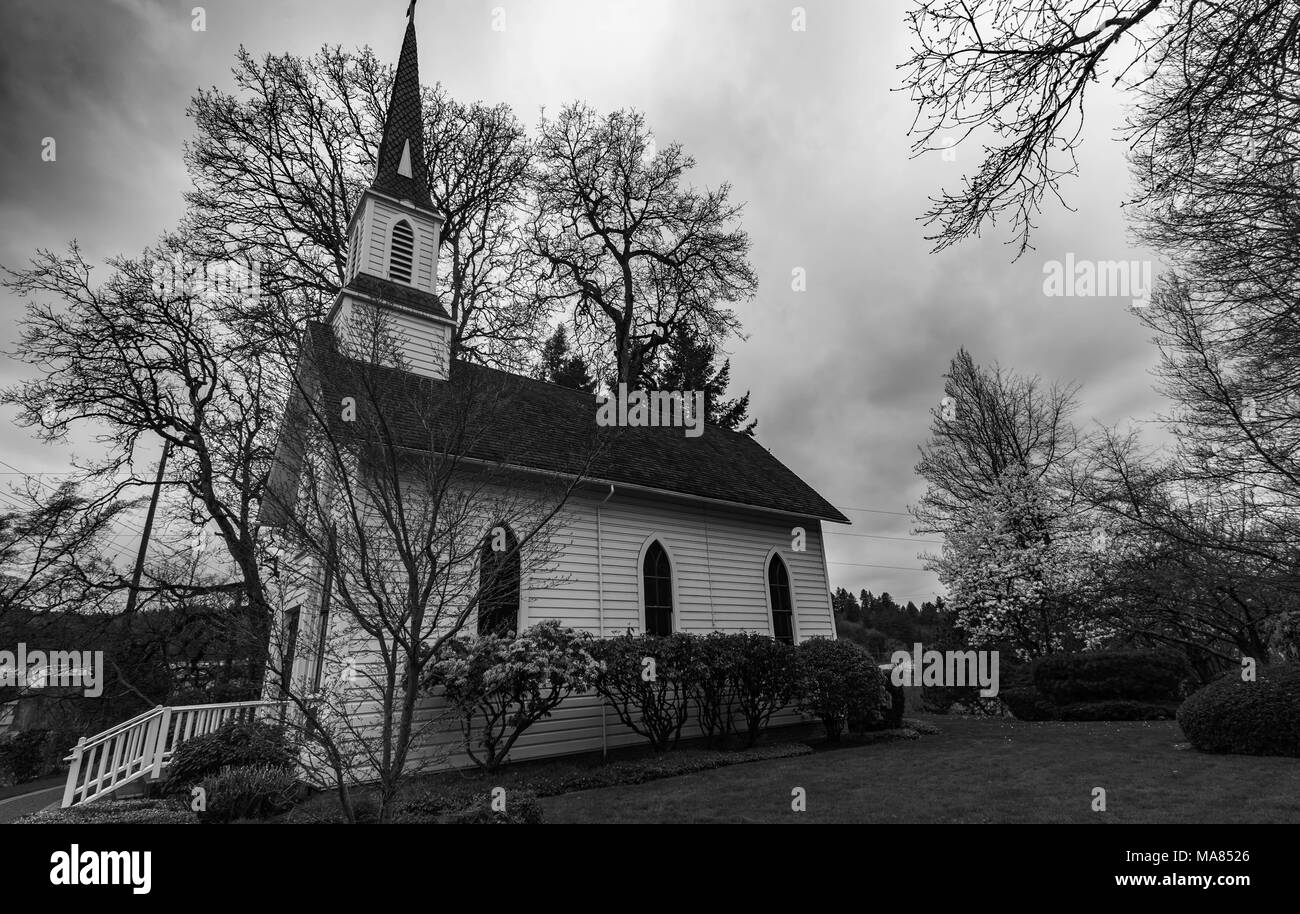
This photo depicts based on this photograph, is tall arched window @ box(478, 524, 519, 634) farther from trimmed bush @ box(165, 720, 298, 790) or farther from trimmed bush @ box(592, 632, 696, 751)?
trimmed bush @ box(165, 720, 298, 790)

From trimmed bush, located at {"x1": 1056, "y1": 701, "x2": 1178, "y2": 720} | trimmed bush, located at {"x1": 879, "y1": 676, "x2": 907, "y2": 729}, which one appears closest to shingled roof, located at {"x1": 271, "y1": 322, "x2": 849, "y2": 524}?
trimmed bush, located at {"x1": 879, "y1": 676, "x2": 907, "y2": 729}

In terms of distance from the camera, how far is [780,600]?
50.6ft

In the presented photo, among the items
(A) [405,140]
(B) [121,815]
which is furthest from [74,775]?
(A) [405,140]

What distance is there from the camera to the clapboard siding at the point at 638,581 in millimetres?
11125

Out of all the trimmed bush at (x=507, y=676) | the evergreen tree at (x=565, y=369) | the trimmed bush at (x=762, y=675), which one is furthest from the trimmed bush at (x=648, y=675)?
the evergreen tree at (x=565, y=369)

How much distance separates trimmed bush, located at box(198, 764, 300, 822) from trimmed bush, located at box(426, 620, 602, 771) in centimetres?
226

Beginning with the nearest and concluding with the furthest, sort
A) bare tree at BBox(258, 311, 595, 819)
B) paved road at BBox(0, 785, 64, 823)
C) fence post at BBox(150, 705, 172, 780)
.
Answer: bare tree at BBox(258, 311, 595, 819), fence post at BBox(150, 705, 172, 780), paved road at BBox(0, 785, 64, 823)

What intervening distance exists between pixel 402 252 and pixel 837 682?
47.8ft

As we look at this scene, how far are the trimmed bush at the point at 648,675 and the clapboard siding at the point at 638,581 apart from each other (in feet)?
3.12

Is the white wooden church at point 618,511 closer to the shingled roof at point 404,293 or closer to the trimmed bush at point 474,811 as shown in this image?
the shingled roof at point 404,293

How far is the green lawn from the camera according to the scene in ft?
21.1

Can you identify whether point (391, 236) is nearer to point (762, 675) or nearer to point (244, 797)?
point (244, 797)
